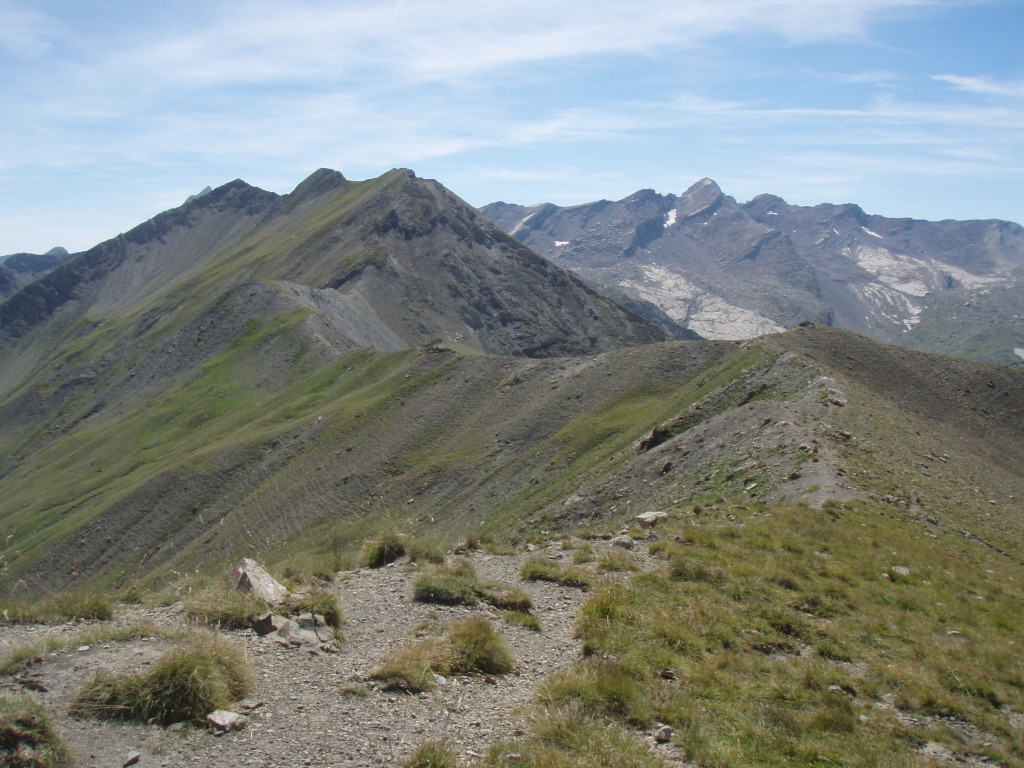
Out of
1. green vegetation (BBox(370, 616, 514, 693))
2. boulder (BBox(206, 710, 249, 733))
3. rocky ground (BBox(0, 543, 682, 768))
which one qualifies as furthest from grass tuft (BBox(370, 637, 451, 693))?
boulder (BBox(206, 710, 249, 733))

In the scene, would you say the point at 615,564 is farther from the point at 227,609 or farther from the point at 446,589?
the point at 227,609

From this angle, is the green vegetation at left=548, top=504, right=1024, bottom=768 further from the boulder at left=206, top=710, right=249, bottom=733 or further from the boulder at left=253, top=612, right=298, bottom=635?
the boulder at left=253, top=612, right=298, bottom=635

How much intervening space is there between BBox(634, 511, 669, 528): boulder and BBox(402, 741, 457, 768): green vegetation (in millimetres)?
14678

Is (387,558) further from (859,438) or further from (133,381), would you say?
(133,381)

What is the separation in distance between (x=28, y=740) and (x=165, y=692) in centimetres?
151

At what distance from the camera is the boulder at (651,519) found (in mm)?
22641

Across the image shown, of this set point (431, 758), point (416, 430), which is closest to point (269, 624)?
point (431, 758)

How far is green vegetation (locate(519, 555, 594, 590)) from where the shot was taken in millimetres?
16891

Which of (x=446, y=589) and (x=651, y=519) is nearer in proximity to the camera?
(x=446, y=589)

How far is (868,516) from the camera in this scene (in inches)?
838

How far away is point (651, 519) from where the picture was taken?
74.9ft

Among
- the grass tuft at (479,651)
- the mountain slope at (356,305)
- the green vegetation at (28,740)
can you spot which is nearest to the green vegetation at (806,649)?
the grass tuft at (479,651)

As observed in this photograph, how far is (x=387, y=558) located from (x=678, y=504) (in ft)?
37.4

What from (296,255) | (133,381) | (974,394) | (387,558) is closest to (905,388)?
(974,394)
